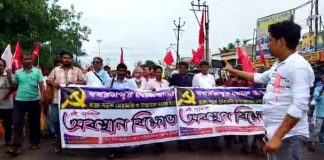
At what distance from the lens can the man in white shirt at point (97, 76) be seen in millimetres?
8461

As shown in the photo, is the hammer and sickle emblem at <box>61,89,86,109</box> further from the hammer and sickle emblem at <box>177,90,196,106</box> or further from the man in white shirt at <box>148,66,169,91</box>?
the hammer and sickle emblem at <box>177,90,196,106</box>

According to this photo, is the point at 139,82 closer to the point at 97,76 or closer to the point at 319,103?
the point at 97,76

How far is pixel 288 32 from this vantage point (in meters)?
3.19

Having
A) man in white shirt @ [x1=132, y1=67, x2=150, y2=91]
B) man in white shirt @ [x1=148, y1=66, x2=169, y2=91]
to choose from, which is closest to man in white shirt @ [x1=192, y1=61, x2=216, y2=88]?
man in white shirt @ [x1=148, y1=66, x2=169, y2=91]

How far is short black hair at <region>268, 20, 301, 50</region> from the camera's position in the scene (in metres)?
3.18

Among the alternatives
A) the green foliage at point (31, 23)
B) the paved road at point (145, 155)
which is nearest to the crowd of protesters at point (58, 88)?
the paved road at point (145, 155)

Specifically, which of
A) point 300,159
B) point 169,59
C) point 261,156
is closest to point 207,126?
point 261,156

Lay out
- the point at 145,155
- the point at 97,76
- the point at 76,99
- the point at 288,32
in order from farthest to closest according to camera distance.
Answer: the point at 97,76, the point at 145,155, the point at 76,99, the point at 288,32

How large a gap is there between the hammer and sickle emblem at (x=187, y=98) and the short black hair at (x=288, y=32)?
16.6 feet

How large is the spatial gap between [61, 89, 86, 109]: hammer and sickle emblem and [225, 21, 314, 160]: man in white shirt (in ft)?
15.0

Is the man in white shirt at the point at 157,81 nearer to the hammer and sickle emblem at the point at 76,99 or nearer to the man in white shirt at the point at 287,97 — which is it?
the hammer and sickle emblem at the point at 76,99

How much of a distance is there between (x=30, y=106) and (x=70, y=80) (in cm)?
84

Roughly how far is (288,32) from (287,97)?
45cm

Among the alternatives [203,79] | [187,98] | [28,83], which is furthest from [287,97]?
[203,79]
